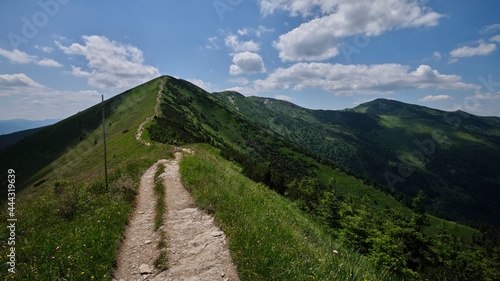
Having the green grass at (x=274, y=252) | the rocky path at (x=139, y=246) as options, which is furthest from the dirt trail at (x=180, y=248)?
the green grass at (x=274, y=252)

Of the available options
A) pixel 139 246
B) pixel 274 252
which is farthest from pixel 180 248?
pixel 274 252

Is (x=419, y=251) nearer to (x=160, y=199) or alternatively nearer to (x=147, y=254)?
(x=160, y=199)

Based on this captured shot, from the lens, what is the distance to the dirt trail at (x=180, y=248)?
6.86 metres

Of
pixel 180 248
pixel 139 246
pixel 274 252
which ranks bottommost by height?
pixel 139 246

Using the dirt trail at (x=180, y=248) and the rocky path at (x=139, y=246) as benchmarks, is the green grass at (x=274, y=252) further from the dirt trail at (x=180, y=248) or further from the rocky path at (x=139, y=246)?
the rocky path at (x=139, y=246)

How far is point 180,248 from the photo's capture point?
823 cm

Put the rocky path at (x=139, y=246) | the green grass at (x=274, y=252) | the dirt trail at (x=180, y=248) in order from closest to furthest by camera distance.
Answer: the green grass at (x=274, y=252)
the dirt trail at (x=180, y=248)
the rocky path at (x=139, y=246)

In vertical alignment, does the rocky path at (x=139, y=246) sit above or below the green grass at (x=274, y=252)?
below

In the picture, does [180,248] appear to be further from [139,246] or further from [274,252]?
[274,252]

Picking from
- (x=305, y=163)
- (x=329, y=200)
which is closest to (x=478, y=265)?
(x=329, y=200)

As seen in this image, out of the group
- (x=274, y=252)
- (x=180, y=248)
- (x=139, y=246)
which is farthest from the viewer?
(x=139, y=246)

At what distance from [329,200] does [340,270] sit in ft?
123

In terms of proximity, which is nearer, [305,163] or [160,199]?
[160,199]

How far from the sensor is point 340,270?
5668 mm
